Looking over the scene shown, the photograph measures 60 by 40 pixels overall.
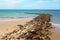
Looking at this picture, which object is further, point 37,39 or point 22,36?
point 22,36

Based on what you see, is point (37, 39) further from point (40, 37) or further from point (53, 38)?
point (53, 38)

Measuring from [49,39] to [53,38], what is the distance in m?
0.43

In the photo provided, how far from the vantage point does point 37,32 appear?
8.65 m

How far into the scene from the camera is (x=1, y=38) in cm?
844

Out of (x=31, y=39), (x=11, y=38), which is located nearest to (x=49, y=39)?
(x=31, y=39)

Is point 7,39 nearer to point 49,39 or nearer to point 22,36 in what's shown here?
point 22,36

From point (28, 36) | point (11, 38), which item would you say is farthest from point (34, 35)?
point (11, 38)

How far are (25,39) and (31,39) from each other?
24cm

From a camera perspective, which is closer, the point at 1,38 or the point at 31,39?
the point at 31,39

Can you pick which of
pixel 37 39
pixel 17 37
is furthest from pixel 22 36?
pixel 37 39

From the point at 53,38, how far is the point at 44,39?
73 cm

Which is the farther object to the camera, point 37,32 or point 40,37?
point 37,32

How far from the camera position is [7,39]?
816cm

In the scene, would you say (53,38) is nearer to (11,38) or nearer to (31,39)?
(31,39)
